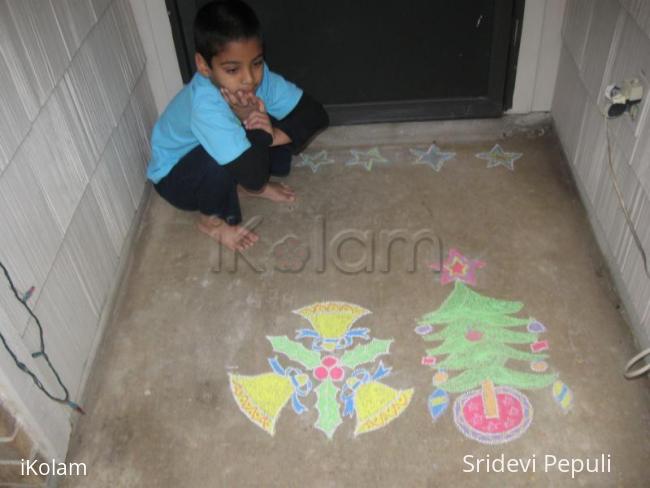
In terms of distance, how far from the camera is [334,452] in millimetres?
1542

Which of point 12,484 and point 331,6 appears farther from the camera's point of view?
point 331,6

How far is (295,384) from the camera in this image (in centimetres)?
169

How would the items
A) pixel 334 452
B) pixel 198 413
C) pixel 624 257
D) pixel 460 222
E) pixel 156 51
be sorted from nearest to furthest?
pixel 334 452, pixel 198 413, pixel 624 257, pixel 460 222, pixel 156 51

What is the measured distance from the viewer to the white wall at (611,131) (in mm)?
1656

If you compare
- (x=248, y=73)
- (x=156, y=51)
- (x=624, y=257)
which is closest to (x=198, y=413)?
(x=248, y=73)

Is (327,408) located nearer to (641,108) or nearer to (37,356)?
(37,356)

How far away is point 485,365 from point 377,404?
32cm

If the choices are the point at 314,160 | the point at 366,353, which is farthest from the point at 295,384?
the point at 314,160

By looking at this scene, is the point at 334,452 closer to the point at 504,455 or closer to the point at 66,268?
the point at 504,455

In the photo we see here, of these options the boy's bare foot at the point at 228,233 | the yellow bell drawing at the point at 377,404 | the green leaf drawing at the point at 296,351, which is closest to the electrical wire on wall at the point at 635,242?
the yellow bell drawing at the point at 377,404

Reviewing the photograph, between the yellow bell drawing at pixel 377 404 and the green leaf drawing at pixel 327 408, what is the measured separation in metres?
0.05

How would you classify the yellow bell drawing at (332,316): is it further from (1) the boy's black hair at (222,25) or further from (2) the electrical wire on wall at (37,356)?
(1) the boy's black hair at (222,25)

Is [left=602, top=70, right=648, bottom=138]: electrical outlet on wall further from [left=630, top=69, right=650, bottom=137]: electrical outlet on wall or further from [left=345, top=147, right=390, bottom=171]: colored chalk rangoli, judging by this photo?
[left=345, top=147, right=390, bottom=171]: colored chalk rangoli

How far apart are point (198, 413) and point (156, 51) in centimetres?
144
